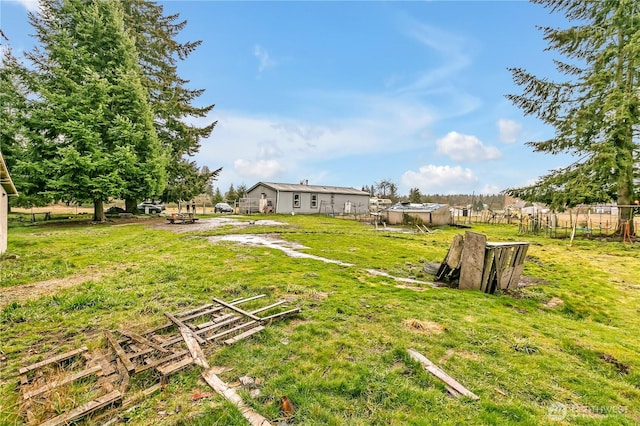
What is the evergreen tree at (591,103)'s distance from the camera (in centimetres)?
1462

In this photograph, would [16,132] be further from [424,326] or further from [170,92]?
[424,326]

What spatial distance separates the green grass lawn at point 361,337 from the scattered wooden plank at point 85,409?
0.18 metres

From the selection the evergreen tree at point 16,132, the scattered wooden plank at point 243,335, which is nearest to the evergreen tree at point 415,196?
the evergreen tree at point 16,132

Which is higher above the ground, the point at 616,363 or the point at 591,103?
the point at 591,103

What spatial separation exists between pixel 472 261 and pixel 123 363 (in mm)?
6060

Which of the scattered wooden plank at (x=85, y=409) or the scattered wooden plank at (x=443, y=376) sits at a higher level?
the scattered wooden plank at (x=85, y=409)

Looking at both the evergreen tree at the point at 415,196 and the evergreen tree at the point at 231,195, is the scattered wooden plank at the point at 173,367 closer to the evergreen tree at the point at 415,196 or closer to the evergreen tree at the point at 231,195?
the evergreen tree at the point at 231,195

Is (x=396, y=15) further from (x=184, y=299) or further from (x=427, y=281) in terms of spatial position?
(x=184, y=299)

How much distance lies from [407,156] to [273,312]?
93.3 ft

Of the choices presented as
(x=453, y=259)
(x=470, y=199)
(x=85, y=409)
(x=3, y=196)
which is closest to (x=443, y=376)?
(x=85, y=409)

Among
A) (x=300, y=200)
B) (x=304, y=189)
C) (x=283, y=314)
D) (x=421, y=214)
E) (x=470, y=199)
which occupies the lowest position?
(x=283, y=314)

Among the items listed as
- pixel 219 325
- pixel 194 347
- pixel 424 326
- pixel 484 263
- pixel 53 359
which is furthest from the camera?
pixel 484 263

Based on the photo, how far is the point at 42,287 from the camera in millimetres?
5434

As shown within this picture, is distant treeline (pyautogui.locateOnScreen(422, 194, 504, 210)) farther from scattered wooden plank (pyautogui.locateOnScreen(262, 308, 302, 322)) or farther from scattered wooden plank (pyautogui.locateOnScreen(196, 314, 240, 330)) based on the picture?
scattered wooden plank (pyautogui.locateOnScreen(196, 314, 240, 330))
